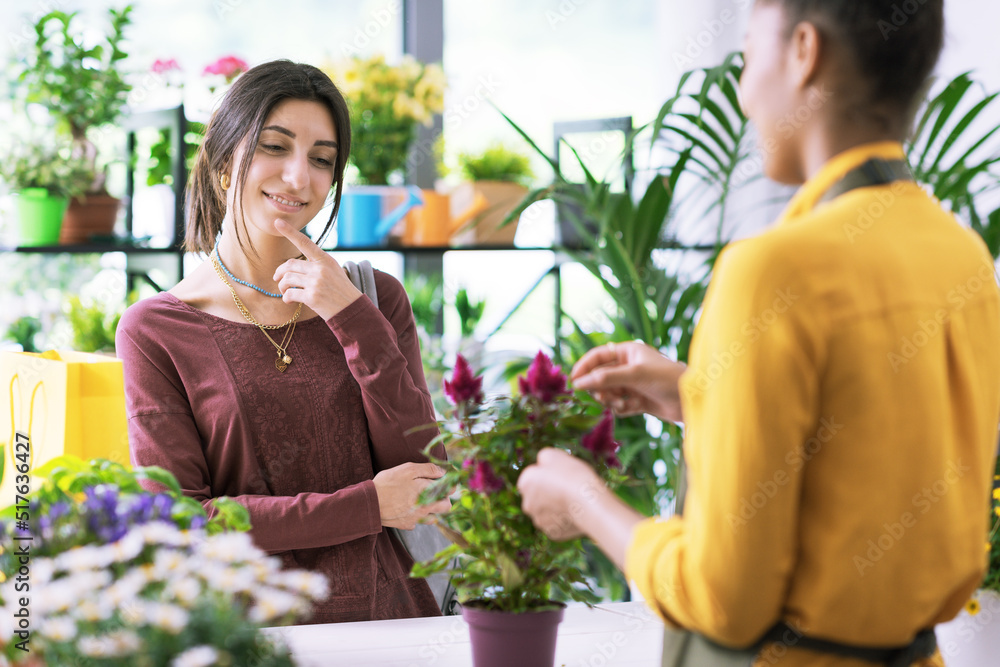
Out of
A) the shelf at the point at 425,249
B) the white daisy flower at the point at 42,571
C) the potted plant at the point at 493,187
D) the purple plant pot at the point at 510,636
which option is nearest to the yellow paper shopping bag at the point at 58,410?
the white daisy flower at the point at 42,571

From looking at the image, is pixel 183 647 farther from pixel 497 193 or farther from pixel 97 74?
pixel 497 193

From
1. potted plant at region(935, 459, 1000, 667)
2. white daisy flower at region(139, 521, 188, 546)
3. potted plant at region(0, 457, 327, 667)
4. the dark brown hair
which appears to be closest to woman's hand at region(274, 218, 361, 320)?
the dark brown hair

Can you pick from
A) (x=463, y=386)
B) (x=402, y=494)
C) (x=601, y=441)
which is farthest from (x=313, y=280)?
(x=601, y=441)

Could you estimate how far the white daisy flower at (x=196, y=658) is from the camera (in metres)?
0.66

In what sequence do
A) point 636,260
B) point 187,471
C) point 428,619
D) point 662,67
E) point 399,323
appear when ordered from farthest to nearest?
1. point 662,67
2. point 636,260
3. point 399,323
4. point 187,471
5. point 428,619

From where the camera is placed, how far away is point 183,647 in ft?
2.25

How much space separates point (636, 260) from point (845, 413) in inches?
73.4

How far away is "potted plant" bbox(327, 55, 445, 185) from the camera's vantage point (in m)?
2.95

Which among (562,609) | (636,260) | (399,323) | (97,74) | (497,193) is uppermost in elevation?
(97,74)

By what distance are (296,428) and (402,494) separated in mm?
237

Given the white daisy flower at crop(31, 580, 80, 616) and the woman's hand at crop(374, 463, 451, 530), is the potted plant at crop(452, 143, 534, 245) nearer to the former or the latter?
the woman's hand at crop(374, 463, 451, 530)

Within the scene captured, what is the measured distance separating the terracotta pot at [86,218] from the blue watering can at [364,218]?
72cm

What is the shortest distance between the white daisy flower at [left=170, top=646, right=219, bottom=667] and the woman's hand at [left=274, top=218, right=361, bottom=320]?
0.94 meters

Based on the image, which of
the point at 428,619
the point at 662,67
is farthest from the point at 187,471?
the point at 662,67
